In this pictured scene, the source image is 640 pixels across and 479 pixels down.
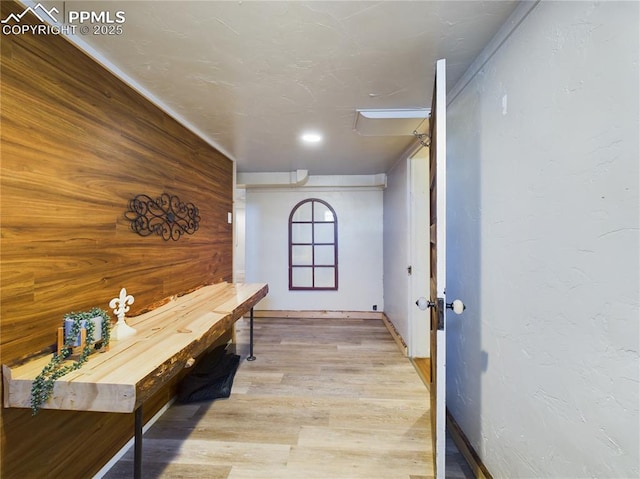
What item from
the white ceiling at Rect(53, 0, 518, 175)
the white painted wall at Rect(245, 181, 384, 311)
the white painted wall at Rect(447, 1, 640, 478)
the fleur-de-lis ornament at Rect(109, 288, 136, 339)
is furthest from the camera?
the white painted wall at Rect(245, 181, 384, 311)

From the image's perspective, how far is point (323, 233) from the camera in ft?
14.3

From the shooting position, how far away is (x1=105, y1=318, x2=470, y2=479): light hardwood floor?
1521mm

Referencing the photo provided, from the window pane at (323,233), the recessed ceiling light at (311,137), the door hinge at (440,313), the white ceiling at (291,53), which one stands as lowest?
the door hinge at (440,313)

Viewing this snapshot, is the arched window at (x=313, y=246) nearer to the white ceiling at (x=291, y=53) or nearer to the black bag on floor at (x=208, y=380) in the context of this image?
the black bag on floor at (x=208, y=380)

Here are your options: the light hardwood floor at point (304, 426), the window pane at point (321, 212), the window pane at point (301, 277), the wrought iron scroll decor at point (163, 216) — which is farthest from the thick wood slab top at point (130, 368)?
the window pane at point (321, 212)

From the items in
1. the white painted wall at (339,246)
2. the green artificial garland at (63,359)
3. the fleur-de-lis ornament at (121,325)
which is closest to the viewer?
the green artificial garland at (63,359)

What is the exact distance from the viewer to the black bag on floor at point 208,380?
2150 millimetres

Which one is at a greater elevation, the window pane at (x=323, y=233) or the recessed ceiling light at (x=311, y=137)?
the recessed ceiling light at (x=311, y=137)

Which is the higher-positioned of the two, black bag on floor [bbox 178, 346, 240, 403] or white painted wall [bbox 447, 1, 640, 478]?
white painted wall [bbox 447, 1, 640, 478]

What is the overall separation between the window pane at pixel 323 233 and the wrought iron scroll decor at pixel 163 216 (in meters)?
2.20

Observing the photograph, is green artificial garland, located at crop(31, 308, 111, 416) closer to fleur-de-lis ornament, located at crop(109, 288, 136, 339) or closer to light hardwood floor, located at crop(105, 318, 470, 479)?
fleur-de-lis ornament, located at crop(109, 288, 136, 339)

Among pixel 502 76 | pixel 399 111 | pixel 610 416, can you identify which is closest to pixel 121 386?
pixel 610 416

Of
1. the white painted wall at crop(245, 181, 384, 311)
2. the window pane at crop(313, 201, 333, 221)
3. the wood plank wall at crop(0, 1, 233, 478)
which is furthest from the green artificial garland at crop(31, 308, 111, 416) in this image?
the window pane at crop(313, 201, 333, 221)

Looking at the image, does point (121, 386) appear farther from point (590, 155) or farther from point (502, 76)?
point (502, 76)
